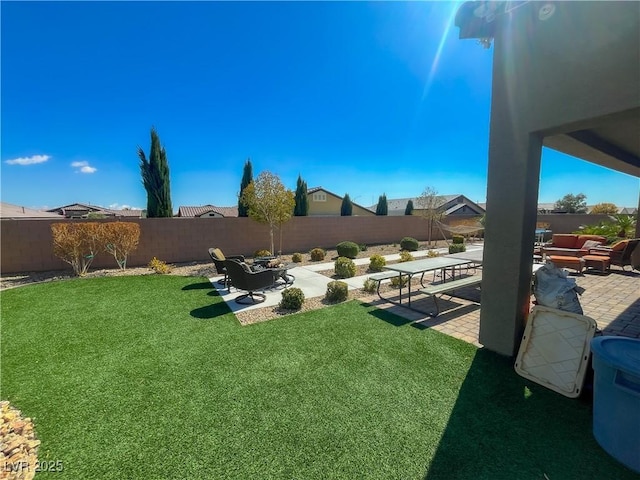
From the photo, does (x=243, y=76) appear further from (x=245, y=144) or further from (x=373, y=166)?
(x=373, y=166)

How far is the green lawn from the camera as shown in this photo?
1.84 m

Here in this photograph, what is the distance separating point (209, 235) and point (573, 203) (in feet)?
177

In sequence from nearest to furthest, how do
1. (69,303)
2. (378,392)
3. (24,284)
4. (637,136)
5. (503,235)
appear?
(378,392) < (503,235) < (637,136) < (69,303) < (24,284)

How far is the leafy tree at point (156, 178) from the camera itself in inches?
442

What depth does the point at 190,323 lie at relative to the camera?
14.6 feet

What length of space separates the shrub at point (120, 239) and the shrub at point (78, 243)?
0.64 ft

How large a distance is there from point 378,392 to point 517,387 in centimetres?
143

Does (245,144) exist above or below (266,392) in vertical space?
above

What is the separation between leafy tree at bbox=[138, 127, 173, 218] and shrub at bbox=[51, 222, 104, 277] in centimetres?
320

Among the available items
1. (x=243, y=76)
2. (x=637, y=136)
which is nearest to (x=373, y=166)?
(x=243, y=76)

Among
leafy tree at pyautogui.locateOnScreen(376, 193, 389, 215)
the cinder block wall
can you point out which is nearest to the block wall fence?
the cinder block wall

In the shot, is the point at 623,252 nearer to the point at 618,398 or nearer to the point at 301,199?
the point at 618,398

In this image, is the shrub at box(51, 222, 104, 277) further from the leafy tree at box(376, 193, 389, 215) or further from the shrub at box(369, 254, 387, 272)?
the leafy tree at box(376, 193, 389, 215)

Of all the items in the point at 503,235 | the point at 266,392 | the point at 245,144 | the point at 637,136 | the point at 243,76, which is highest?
the point at 243,76
